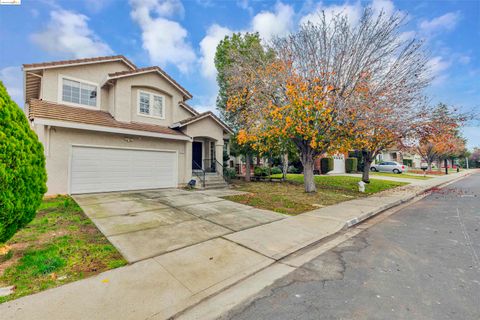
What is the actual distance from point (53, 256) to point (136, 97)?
385 inches

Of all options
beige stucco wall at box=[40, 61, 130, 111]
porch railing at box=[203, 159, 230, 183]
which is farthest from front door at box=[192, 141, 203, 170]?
beige stucco wall at box=[40, 61, 130, 111]

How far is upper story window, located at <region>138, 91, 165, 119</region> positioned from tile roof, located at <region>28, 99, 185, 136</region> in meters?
0.85

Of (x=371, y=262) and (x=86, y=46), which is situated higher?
(x=86, y=46)

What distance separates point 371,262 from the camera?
369cm

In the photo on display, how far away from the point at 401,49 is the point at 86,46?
17607mm

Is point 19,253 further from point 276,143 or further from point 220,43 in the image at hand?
point 220,43

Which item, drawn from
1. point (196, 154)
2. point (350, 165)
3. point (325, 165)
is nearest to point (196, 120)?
point (196, 154)

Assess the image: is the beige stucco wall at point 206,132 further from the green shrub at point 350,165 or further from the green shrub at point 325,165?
the green shrub at point 350,165

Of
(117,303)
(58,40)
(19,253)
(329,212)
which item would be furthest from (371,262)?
(58,40)

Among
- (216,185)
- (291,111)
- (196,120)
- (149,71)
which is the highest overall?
(149,71)

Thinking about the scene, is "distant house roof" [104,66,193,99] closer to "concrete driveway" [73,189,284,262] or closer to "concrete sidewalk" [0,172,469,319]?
"concrete driveway" [73,189,284,262]

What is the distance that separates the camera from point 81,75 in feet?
35.4

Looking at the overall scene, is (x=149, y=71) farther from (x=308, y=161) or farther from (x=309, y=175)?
(x=309, y=175)

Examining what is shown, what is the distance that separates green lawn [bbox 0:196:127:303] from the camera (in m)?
2.92
